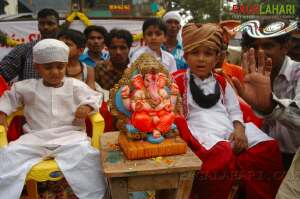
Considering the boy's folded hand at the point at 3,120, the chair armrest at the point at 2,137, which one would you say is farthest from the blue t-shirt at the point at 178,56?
the chair armrest at the point at 2,137

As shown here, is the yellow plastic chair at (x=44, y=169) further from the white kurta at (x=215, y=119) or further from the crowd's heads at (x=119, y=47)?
the crowd's heads at (x=119, y=47)

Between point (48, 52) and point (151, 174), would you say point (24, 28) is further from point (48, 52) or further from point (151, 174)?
point (151, 174)

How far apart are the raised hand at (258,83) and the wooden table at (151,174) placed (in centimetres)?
55

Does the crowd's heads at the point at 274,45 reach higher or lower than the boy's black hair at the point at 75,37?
lower

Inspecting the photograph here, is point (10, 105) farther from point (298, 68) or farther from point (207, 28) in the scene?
point (298, 68)

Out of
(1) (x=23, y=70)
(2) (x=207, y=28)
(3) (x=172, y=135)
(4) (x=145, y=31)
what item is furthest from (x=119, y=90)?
(4) (x=145, y=31)

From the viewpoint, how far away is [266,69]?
2.50 metres

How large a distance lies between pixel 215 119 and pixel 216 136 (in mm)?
153

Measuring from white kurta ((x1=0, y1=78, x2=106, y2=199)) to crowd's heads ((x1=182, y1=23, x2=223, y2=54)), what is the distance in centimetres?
84

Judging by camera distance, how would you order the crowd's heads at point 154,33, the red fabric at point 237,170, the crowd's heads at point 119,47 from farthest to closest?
1. the crowd's heads at point 154,33
2. the crowd's heads at point 119,47
3. the red fabric at point 237,170

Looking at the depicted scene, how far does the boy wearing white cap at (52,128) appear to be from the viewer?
263cm

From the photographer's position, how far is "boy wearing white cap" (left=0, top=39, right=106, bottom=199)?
263 centimetres

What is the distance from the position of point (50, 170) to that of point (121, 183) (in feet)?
1.97

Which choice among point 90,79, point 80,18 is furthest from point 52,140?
point 80,18
